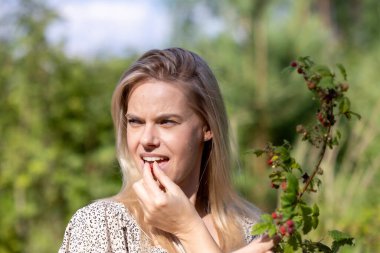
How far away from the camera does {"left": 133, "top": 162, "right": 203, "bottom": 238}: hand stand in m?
2.12

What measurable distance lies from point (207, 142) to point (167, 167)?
0.30 metres

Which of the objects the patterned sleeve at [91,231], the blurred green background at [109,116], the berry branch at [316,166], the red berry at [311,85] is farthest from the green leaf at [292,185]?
the blurred green background at [109,116]

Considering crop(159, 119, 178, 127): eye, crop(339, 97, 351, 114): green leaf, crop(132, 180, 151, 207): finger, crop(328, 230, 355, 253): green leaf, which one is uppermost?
crop(159, 119, 178, 127): eye

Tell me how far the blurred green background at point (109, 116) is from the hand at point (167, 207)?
3.17ft

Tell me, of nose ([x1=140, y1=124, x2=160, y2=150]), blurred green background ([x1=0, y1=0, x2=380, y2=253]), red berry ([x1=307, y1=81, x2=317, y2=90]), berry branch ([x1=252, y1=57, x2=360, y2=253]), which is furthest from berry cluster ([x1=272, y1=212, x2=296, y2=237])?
blurred green background ([x1=0, y1=0, x2=380, y2=253])

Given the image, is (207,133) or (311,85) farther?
(207,133)

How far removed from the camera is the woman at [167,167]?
2.16 m

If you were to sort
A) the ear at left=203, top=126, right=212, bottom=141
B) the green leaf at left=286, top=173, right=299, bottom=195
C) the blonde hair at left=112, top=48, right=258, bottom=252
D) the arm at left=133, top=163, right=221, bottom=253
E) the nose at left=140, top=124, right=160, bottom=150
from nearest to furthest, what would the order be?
the green leaf at left=286, top=173, right=299, bottom=195
the arm at left=133, top=163, right=221, bottom=253
the nose at left=140, top=124, right=160, bottom=150
the blonde hair at left=112, top=48, right=258, bottom=252
the ear at left=203, top=126, right=212, bottom=141

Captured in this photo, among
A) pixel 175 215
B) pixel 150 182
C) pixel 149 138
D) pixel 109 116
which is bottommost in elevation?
pixel 175 215

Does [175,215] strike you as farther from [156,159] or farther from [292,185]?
[292,185]

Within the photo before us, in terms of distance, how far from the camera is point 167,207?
6.93 feet

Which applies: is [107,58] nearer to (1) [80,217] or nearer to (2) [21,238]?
(2) [21,238]

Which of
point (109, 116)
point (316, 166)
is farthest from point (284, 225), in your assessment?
point (109, 116)

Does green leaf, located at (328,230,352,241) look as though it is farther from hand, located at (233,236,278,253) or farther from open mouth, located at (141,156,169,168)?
open mouth, located at (141,156,169,168)
